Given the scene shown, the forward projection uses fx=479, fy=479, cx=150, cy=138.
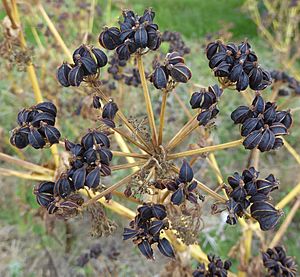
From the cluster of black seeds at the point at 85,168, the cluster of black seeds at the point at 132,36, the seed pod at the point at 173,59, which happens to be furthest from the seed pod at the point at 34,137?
the seed pod at the point at 173,59

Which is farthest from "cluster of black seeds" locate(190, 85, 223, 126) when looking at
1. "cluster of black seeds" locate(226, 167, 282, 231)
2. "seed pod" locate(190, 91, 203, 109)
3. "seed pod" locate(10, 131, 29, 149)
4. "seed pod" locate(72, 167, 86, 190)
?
"seed pod" locate(10, 131, 29, 149)

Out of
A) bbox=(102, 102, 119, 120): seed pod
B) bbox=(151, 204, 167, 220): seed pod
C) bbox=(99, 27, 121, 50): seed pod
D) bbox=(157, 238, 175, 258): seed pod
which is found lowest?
bbox=(157, 238, 175, 258): seed pod

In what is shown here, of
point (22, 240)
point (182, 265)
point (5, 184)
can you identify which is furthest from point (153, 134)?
point (5, 184)

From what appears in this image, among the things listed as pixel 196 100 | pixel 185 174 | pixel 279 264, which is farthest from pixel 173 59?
pixel 279 264

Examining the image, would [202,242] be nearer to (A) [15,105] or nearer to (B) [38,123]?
(A) [15,105]

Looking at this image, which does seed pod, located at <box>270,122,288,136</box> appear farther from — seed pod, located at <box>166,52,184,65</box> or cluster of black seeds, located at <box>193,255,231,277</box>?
cluster of black seeds, located at <box>193,255,231,277</box>

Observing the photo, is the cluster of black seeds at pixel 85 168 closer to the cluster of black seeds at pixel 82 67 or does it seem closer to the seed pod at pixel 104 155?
the seed pod at pixel 104 155

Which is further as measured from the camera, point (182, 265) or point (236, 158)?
point (236, 158)

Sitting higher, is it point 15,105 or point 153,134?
point 153,134
